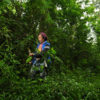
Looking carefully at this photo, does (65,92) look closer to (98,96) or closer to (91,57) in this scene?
(98,96)

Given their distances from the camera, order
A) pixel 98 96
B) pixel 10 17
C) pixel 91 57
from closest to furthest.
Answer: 1. pixel 98 96
2. pixel 10 17
3. pixel 91 57

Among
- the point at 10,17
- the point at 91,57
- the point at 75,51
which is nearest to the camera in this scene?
the point at 10,17

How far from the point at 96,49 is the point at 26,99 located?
500cm

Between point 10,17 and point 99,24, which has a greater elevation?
point 99,24

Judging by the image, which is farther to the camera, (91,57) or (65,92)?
(91,57)

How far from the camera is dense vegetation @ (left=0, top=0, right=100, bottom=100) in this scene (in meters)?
2.43

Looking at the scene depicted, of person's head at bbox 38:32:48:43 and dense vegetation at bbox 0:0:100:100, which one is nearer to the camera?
dense vegetation at bbox 0:0:100:100

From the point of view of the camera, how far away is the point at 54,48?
4.96 meters

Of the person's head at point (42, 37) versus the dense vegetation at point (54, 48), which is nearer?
the dense vegetation at point (54, 48)

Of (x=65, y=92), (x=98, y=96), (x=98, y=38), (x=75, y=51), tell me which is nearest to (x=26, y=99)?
(x=65, y=92)

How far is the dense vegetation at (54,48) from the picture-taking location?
243 cm

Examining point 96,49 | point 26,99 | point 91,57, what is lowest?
point 26,99

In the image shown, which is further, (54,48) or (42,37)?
(54,48)

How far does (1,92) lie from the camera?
2473 millimetres
